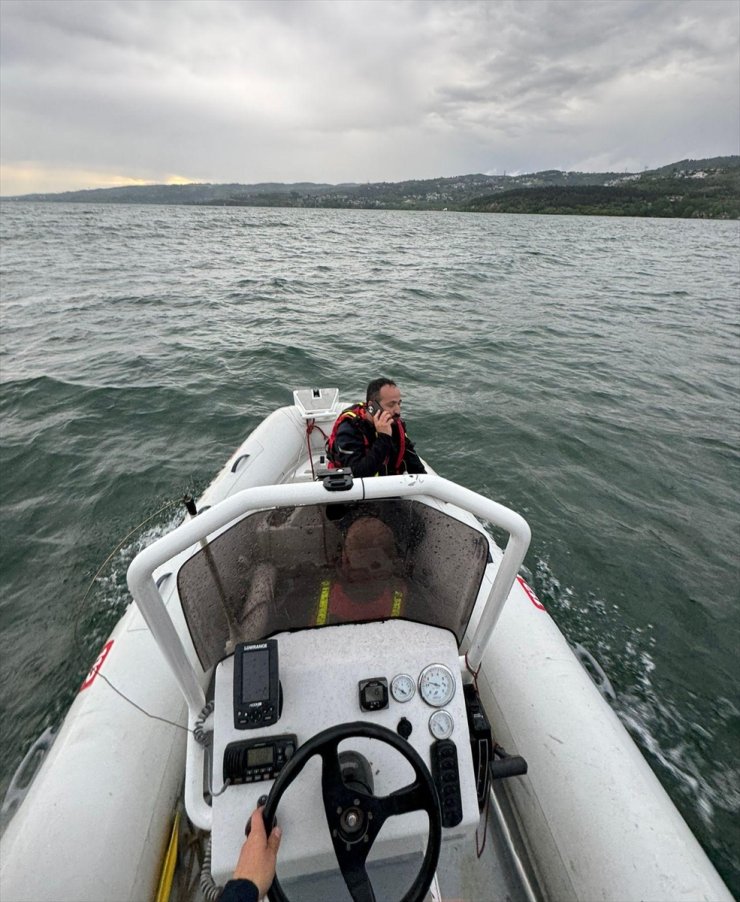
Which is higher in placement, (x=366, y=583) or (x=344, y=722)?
(x=366, y=583)

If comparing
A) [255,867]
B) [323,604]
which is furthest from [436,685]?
[255,867]

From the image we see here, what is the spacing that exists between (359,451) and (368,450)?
8cm

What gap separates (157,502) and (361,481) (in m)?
5.06

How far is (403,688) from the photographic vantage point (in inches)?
78.7

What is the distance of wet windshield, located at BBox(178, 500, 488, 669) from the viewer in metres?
1.96

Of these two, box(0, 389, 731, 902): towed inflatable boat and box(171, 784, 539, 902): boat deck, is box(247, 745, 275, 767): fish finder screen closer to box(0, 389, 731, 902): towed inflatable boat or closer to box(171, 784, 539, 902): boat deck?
box(0, 389, 731, 902): towed inflatable boat

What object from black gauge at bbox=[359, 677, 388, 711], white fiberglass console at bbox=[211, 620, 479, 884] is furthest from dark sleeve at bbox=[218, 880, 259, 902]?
black gauge at bbox=[359, 677, 388, 711]

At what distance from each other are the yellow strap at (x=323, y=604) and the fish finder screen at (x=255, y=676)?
13.1 inches

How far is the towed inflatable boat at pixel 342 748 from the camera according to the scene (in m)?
1.72

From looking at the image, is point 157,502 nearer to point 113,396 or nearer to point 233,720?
point 113,396

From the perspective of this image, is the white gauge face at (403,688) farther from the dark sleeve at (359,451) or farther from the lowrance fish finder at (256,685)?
the dark sleeve at (359,451)

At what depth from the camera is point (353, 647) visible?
208cm

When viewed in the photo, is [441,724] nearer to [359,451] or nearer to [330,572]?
[330,572]

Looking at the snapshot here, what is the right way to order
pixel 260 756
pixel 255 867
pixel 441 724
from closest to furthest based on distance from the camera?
1. pixel 255 867
2. pixel 260 756
3. pixel 441 724
